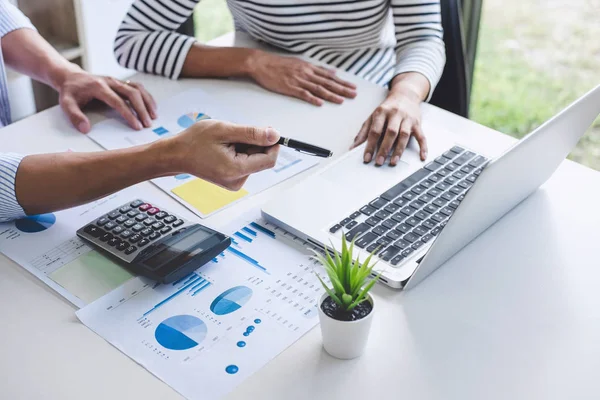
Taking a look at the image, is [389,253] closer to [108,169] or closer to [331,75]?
[108,169]

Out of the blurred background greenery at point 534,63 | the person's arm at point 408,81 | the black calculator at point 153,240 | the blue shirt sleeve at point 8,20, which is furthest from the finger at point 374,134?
the blurred background greenery at point 534,63

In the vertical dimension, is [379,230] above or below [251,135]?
below

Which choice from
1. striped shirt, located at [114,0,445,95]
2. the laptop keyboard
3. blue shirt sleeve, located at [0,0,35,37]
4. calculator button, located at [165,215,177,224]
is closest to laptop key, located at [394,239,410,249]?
the laptop keyboard

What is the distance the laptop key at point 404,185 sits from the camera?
111 cm

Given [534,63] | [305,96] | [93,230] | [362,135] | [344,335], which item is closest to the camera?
[344,335]

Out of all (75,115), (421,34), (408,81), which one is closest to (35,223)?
(75,115)

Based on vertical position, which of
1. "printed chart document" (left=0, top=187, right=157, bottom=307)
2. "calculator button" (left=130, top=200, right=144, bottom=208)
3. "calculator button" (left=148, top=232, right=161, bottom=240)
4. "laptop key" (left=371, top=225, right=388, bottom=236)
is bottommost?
"printed chart document" (left=0, top=187, right=157, bottom=307)

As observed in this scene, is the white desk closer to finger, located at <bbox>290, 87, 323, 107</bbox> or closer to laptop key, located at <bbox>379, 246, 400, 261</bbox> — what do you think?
laptop key, located at <bbox>379, 246, 400, 261</bbox>

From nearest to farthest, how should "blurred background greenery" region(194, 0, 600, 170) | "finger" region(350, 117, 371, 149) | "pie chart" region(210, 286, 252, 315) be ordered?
1. "pie chart" region(210, 286, 252, 315)
2. "finger" region(350, 117, 371, 149)
3. "blurred background greenery" region(194, 0, 600, 170)

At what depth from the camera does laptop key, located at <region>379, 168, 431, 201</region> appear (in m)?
1.11

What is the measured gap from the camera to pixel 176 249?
1.00 m

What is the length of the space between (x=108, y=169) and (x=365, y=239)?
1.37 ft

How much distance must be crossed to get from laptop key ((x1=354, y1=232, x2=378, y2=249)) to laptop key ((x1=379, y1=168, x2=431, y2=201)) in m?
0.10

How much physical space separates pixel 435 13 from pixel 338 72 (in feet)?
0.83
